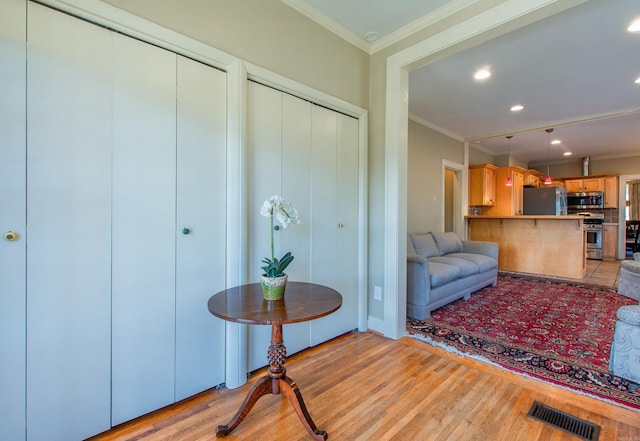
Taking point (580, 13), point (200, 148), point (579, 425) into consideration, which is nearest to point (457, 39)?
point (580, 13)

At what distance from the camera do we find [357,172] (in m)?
2.78

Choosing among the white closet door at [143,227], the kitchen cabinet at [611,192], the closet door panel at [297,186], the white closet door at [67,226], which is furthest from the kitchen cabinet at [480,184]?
A: the white closet door at [67,226]

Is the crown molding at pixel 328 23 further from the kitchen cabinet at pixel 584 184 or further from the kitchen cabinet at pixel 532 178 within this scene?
the kitchen cabinet at pixel 584 184

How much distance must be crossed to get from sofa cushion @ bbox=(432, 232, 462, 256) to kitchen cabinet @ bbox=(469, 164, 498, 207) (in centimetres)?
187

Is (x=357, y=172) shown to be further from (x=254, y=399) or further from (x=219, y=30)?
(x=254, y=399)

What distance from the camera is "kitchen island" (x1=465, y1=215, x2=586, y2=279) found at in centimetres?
494

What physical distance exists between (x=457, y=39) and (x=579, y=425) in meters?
2.55

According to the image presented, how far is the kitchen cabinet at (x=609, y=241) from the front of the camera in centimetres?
738

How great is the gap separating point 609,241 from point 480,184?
14.1 ft

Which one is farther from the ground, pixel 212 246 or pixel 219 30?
pixel 219 30

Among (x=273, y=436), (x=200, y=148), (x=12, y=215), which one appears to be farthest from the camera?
(x=200, y=148)

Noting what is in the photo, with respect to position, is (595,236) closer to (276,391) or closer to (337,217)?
Result: (337,217)

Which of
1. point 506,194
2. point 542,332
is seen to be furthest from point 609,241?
point 542,332

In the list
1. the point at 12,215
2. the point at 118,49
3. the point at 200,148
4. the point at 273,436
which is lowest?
the point at 273,436
